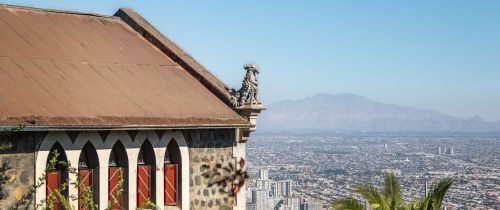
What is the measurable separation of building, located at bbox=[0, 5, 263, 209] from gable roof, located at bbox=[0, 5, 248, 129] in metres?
0.02

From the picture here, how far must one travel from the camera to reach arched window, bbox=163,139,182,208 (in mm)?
17984

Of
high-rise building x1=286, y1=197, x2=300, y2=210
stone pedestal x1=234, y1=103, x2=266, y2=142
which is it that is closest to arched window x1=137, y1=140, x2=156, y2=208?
stone pedestal x1=234, y1=103, x2=266, y2=142

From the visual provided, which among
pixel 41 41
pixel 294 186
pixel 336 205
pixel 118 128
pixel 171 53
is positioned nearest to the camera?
pixel 336 205

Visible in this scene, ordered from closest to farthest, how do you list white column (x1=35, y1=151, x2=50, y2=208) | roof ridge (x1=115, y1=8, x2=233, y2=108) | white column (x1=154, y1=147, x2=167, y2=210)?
white column (x1=35, y1=151, x2=50, y2=208) < white column (x1=154, y1=147, x2=167, y2=210) < roof ridge (x1=115, y1=8, x2=233, y2=108)

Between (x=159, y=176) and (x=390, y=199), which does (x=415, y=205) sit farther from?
(x=159, y=176)

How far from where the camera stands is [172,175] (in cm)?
1814

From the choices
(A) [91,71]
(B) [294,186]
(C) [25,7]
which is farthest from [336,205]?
(B) [294,186]

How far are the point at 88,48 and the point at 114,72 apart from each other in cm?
69

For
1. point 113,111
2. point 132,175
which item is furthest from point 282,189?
point 113,111

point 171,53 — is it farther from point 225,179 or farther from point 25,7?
point 225,179

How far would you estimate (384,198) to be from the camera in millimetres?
15586

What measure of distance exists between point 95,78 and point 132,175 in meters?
1.82

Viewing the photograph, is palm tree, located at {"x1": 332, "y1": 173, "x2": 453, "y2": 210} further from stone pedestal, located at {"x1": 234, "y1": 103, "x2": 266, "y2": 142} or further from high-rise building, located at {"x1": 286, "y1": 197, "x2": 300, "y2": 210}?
high-rise building, located at {"x1": 286, "y1": 197, "x2": 300, "y2": 210}

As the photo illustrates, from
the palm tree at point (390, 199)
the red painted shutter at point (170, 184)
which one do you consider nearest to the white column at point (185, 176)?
the red painted shutter at point (170, 184)
